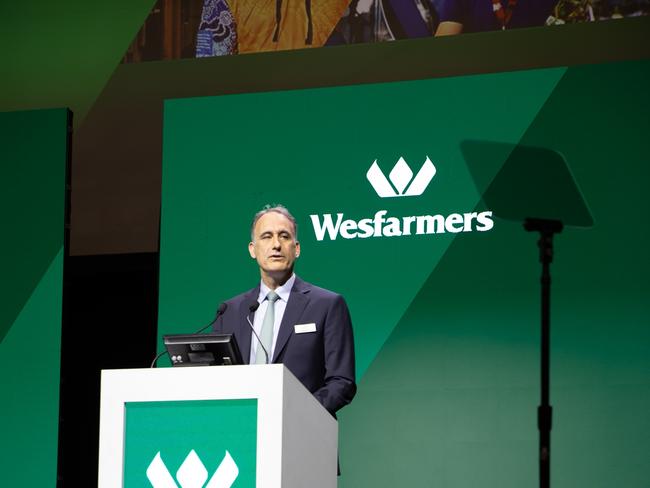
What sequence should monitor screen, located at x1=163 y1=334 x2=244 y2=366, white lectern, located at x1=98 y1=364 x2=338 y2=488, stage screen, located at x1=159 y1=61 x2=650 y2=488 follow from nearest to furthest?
white lectern, located at x1=98 y1=364 x2=338 y2=488 → monitor screen, located at x1=163 y1=334 x2=244 y2=366 → stage screen, located at x1=159 y1=61 x2=650 y2=488

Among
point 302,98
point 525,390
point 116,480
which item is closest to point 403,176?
point 302,98

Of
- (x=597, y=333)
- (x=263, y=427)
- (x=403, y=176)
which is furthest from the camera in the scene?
(x=403, y=176)

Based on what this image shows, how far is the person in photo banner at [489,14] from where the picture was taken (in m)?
6.37

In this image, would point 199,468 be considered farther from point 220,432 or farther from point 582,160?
point 582,160

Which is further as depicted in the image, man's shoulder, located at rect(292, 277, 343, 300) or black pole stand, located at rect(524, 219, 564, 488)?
man's shoulder, located at rect(292, 277, 343, 300)

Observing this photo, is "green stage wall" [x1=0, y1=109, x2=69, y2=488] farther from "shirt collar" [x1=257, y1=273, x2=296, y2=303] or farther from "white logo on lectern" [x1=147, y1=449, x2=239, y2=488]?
"white logo on lectern" [x1=147, y1=449, x2=239, y2=488]

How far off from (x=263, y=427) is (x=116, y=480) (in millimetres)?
423

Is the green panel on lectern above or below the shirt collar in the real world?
below

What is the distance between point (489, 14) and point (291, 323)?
2720 mm

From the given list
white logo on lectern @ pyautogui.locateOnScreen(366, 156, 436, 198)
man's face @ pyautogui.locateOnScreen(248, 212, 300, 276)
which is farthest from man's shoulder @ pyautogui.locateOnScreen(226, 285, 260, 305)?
white logo on lectern @ pyautogui.locateOnScreen(366, 156, 436, 198)

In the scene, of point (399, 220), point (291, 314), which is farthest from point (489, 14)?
point (291, 314)

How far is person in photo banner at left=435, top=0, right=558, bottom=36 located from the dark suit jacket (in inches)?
97.6

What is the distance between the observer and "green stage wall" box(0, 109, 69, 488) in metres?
6.30

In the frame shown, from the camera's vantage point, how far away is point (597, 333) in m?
5.67
